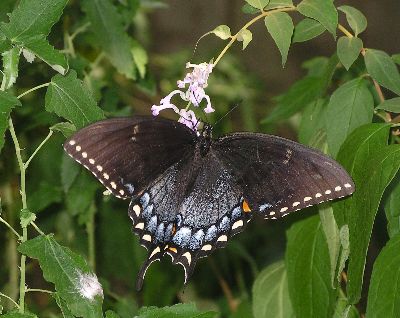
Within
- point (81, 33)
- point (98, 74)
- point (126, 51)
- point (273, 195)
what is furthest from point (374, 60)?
point (98, 74)

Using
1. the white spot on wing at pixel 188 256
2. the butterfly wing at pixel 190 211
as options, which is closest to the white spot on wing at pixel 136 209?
the butterfly wing at pixel 190 211

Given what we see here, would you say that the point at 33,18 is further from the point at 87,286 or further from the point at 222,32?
the point at 87,286

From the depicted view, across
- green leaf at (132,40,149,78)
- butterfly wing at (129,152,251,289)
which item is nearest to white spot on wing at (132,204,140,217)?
butterfly wing at (129,152,251,289)

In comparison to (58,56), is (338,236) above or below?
below

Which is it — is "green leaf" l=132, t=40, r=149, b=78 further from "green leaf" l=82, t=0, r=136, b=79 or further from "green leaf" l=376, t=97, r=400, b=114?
"green leaf" l=376, t=97, r=400, b=114

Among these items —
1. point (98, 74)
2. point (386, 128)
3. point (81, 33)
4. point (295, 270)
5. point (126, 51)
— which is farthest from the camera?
point (98, 74)

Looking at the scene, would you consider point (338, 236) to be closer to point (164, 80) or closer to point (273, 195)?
point (273, 195)

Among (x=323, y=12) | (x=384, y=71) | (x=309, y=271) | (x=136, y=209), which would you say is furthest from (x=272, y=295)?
(x=323, y=12)
